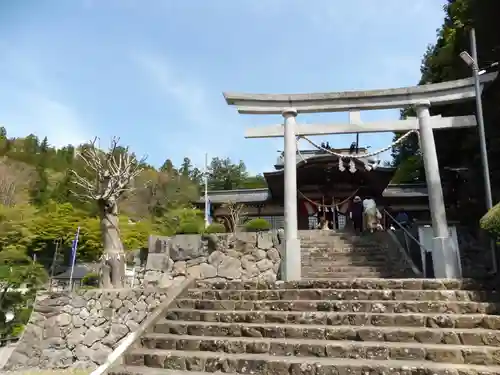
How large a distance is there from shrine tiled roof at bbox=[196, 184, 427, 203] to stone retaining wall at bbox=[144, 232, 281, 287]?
9094 mm

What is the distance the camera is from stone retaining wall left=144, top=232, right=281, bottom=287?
11734mm

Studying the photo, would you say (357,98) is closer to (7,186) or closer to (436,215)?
(436,215)

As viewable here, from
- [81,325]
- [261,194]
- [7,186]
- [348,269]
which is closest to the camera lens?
[81,325]

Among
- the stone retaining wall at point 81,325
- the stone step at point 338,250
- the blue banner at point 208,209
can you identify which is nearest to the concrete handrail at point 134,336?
the stone retaining wall at point 81,325

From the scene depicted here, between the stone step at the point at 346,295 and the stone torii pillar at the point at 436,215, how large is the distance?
6.93ft

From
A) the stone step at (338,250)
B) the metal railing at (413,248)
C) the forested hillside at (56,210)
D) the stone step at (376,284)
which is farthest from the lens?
the forested hillside at (56,210)

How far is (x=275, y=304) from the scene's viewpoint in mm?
6371

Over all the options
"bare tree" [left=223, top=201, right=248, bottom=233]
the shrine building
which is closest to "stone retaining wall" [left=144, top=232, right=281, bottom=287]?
"bare tree" [left=223, top=201, right=248, bottom=233]

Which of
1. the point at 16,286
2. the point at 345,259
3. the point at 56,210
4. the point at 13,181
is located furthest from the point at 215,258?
the point at 13,181

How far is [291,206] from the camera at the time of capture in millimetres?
8953

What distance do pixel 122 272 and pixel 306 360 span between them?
21.3ft

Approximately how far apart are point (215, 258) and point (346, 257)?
3.99 meters

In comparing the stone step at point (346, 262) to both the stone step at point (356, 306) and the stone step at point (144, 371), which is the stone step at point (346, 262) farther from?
the stone step at point (144, 371)

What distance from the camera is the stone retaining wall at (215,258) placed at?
38.5 feet
